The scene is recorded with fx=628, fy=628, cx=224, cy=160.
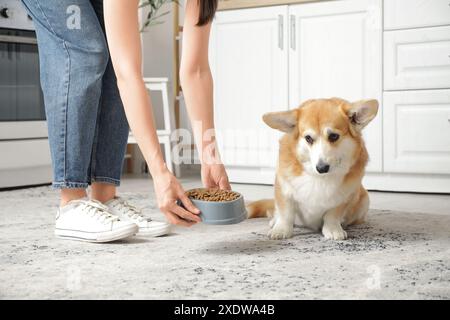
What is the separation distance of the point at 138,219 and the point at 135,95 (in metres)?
0.53

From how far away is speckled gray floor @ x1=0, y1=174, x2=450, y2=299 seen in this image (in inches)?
48.7

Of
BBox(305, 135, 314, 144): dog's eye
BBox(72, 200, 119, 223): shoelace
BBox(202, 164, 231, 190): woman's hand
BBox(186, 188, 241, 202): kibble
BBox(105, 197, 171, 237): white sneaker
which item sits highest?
BBox(305, 135, 314, 144): dog's eye

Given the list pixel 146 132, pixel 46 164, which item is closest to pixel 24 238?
pixel 146 132

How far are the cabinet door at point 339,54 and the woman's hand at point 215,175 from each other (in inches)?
57.3

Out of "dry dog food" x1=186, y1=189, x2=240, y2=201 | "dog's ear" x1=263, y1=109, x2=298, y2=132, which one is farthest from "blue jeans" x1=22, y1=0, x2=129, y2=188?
"dog's ear" x1=263, y1=109, x2=298, y2=132

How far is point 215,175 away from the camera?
1.64 meters

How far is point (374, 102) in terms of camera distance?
173 centimetres

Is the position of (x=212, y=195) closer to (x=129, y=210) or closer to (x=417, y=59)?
(x=129, y=210)

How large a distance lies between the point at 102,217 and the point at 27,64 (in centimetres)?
172

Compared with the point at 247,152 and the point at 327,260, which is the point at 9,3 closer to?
the point at 247,152

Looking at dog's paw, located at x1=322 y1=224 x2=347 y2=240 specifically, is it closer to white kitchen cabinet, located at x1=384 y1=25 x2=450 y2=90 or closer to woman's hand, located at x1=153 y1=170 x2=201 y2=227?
woman's hand, located at x1=153 y1=170 x2=201 y2=227

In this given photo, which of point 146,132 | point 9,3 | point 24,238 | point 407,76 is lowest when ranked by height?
point 24,238

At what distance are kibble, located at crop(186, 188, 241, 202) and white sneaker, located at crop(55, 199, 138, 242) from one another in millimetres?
262

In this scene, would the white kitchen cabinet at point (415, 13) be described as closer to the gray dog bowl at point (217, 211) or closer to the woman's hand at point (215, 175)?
the woman's hand at point (215, 175)
